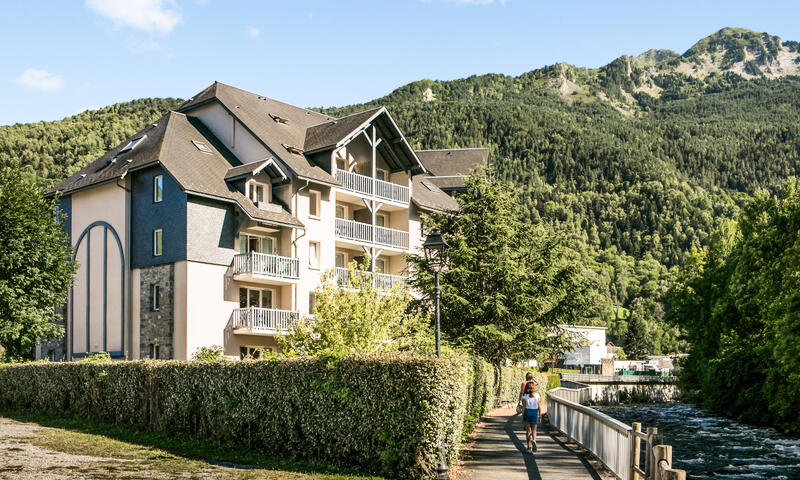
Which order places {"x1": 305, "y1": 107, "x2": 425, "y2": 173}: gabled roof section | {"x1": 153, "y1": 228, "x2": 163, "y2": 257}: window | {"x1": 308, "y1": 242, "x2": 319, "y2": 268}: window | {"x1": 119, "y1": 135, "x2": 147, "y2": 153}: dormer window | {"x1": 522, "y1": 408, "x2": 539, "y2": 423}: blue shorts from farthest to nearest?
{"x1": 305, "y1": 107, "x2": 425, "y2": 173}: gabled roof section
{"x1": 308, "y1": 242, "x2": 319, "y2": 268}: window
{"x1": 119, "y1": 135, "x2": 147, "y2": 153}: dormer window
{"x1": 153, "y1": 228, "x2": 163, "y2": 257}: window
{"x1": 522, "y1": 408, "x2": 539, "y2": 423}: blue shorts

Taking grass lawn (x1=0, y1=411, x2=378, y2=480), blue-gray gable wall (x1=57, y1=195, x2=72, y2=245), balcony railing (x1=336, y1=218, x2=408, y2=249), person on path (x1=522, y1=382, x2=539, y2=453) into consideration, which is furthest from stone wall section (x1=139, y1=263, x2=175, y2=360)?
person on path (x1=522, y1=382, x2=539, y2=453)

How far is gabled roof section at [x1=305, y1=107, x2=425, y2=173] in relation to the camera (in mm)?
42250

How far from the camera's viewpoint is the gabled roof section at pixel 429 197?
47.8m

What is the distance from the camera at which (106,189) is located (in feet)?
131

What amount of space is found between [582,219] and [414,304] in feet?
491

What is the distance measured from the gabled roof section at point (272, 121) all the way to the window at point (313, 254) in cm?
332

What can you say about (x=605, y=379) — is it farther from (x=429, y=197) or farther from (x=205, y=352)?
(x=205, y=352)

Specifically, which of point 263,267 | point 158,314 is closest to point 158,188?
point 158,314

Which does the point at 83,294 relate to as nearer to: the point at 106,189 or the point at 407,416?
the point at 106,189

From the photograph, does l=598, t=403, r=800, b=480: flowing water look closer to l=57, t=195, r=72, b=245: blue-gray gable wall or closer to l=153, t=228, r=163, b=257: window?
l=153, t=228, r=163, b=257: window

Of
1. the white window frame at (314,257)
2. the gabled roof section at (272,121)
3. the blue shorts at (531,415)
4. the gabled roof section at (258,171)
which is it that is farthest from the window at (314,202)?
the blue shorts at (531,415)

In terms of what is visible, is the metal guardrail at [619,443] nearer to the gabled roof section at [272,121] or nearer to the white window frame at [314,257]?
the white window frame at [314,257]

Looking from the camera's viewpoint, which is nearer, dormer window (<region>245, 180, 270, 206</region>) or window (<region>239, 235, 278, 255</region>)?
window (<region>239, 235, 278, 255</region>)

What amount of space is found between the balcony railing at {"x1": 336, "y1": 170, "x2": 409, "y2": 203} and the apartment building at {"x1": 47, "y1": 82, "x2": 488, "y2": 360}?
3.1 inches
